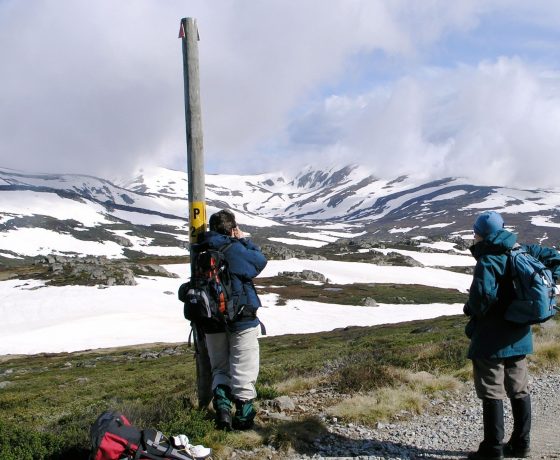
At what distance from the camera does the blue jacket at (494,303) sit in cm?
593

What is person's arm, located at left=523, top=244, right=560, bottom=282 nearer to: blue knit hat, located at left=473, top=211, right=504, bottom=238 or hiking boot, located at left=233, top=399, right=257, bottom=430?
blue knit hat, located at left=473, top=211, right=504, bottom=238

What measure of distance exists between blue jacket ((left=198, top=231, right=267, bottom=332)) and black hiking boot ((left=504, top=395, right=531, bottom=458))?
335 centimetres

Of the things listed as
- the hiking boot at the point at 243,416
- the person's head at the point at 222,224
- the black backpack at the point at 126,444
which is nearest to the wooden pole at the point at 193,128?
the person's head at the point at 222,224

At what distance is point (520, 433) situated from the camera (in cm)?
634

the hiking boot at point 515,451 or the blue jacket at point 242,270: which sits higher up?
the blue jacket at point 242,270

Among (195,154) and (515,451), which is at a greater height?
(195,154)

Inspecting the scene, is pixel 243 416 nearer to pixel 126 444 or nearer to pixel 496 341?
pixel 126 444

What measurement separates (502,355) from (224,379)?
357cm

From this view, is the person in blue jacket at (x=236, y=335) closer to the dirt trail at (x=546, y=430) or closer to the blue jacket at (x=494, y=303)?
the blue jacket at (x=494, y=303)

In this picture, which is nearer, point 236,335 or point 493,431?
point 493,431

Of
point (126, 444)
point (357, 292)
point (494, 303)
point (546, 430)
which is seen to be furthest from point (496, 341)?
point (357, 292)

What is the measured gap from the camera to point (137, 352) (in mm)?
51281

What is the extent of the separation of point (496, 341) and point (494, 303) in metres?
0.45

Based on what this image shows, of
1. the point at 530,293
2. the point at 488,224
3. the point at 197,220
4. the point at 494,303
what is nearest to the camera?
the point at 530,293
